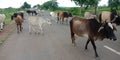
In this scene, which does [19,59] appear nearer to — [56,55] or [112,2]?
[56,55]

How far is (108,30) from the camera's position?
12.4 meters

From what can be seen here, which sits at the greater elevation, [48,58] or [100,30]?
[100,30]

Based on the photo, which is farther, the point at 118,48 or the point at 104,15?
the point at 104,15

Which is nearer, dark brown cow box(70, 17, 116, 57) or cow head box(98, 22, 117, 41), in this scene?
cow head box(98, 22, 117, 41)

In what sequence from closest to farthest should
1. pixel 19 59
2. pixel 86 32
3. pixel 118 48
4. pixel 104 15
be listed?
pixel 19 59 → pixel 86 32 → pixel 118 48 → pixel 104 15

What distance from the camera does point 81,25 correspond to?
14.2 m

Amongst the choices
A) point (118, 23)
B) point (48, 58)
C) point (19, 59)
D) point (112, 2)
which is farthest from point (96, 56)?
point (112, 2)

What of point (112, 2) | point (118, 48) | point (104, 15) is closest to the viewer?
point (118, 48)

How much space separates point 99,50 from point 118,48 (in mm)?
1083

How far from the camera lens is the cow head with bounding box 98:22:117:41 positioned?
12.3 m

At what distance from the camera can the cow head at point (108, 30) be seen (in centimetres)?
1229

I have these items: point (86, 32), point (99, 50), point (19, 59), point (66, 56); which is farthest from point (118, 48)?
point (19, 59)

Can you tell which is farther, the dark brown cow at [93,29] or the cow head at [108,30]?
the dark brown cow at [93,29]

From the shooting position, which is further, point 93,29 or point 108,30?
point 93,29
